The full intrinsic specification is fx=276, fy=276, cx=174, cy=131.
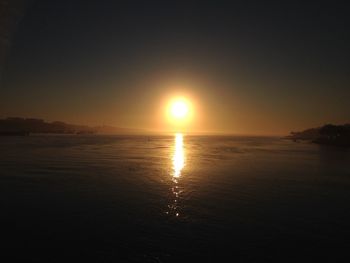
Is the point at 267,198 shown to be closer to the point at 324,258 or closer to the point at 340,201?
the point at 340,201

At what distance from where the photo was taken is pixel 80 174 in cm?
4009

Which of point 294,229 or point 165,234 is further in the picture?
point 294,229

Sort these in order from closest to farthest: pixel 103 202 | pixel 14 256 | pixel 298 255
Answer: pixel 14 256, pixel 298 255, pixel 103 202

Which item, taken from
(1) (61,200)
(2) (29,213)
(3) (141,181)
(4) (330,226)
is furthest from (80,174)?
(4) (330,226)

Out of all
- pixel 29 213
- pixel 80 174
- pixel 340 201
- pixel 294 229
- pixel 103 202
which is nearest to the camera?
pixel 294 229

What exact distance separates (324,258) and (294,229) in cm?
425

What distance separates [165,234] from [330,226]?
11692 millimetres

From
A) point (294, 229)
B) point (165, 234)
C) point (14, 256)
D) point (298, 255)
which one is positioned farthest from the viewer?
point (294, 229)

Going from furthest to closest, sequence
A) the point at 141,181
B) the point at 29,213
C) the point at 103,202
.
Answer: the point at 141,181
the point at 103,202
the point at 29,213

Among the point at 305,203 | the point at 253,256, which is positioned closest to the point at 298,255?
the point at 253,256

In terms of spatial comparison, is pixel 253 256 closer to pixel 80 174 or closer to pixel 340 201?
pixel 340 201

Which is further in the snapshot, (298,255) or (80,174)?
(80,174)

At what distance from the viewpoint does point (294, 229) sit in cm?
1864

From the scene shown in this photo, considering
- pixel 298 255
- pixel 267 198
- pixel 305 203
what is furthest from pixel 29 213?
pixel 305 203
